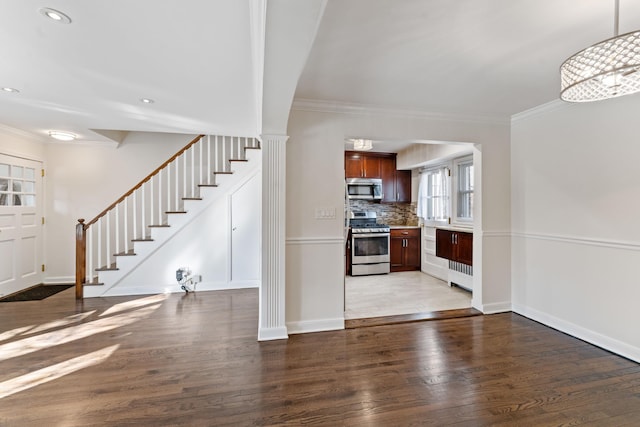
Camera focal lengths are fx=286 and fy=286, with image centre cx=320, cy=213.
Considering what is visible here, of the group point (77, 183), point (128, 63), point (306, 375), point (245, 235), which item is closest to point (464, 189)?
point (245, 235)

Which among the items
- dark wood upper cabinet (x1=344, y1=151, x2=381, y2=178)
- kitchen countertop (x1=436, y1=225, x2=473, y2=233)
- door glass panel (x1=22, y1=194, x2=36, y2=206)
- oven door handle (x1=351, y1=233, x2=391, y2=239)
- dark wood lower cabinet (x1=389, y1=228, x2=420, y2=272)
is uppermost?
dark wood upper cabinet (x1=344, y1=151, x2=381, y2=178)

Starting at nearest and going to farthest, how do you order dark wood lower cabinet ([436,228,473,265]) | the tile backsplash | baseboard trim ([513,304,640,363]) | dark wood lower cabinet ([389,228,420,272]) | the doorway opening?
baseboard trim ([513,304,640,363]), the doorway opening, dark wood lower cabinet ([436,228,473,265]), dark wood lower cabinet ([389,228,420,272]), the tile backsplash

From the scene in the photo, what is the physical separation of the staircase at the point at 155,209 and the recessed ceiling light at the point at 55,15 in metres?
2.93

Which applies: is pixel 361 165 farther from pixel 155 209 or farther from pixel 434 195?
pixel 155 209

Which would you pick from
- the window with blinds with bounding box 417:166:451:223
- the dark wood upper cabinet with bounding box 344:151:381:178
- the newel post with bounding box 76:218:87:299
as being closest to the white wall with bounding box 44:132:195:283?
the newel post with bounding box 76:218:87:299

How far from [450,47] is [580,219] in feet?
7.38

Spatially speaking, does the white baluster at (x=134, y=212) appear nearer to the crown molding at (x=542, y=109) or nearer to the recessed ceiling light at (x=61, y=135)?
the recessed ceiling light at (x=61, y=135)

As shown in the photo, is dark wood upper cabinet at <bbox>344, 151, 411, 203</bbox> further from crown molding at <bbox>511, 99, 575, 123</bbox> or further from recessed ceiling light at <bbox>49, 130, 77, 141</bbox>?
recessed ceiling light at <bbox>49, 130, 77, 141</bbox>

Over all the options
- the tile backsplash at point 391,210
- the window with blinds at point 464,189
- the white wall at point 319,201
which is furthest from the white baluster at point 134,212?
the window with blinds at point 464,189

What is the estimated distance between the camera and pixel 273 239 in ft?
9.19

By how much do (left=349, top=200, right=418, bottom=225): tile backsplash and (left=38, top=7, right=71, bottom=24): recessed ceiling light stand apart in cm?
504

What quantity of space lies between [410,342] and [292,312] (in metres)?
1.19

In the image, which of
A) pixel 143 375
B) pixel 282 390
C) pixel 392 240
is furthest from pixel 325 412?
pixel 392 240

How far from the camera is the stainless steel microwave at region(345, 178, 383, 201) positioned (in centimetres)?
585
